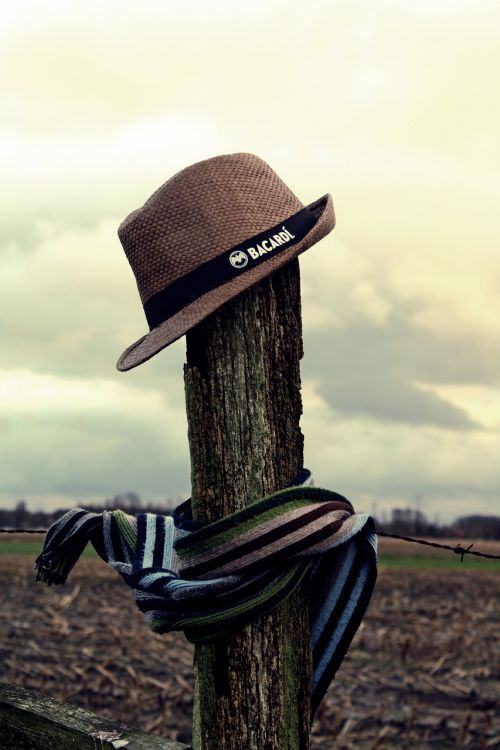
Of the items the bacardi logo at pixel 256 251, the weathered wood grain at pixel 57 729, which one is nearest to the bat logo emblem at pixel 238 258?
the bacardi logo at pixel 256 251

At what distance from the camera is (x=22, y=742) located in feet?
9.78

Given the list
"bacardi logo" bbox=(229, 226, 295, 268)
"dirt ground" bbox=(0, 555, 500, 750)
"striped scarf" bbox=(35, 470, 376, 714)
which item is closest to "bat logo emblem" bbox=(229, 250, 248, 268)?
"bacardi logo" bbox=(229, 226, 295, 268)

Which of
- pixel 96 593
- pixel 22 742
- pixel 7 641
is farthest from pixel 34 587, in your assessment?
pixel 22 742

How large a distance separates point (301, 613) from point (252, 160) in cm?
152

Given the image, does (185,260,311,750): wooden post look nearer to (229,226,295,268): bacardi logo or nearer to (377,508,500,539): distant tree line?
(229,226,295,268): bacardi logo

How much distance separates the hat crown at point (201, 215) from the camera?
2775mm

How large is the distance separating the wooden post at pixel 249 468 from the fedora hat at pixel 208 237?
0.09 meters

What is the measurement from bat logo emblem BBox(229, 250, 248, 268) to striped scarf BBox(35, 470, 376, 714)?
0.67m

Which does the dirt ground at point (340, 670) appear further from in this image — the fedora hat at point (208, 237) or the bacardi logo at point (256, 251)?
the bacardi logo at point (256, 251)

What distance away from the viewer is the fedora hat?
267 cm

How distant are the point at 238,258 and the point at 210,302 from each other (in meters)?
0.18

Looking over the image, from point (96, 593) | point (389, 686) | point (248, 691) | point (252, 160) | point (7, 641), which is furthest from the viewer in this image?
A: point (96, 593)

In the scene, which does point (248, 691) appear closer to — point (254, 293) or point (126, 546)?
point (126, 546)

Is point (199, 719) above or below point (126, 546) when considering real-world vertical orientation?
below
